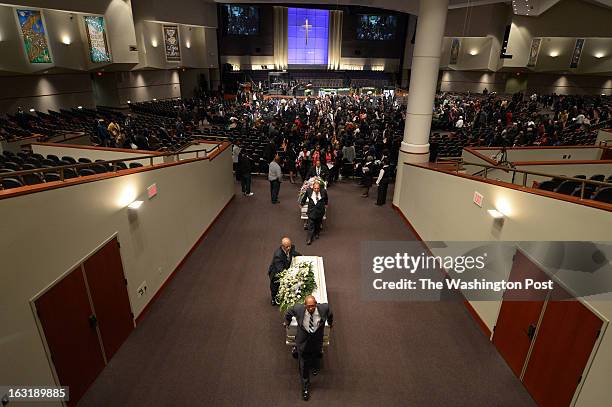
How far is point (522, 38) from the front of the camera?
79.8 ft

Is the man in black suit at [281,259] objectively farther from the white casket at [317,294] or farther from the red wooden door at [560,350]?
the red wooden door at [560,350]

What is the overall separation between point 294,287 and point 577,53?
97.9 feet

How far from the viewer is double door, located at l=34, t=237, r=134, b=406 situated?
3662 millimetres

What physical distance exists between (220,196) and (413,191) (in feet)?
15.9

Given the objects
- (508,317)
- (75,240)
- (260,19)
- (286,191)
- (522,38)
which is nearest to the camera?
(75,240)

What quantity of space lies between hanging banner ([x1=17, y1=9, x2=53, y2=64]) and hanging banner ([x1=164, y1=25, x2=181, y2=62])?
8835 millimetres

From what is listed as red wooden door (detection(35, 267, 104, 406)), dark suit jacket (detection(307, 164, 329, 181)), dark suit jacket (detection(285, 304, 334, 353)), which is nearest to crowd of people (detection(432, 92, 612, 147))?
dark suit jacket (detection(307, 164, 329, 181))

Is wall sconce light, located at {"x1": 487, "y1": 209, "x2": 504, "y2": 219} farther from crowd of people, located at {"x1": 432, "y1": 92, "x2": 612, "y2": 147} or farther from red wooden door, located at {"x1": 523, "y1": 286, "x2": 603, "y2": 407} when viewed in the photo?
crowd of people, located at {"x1": 432, "y1": 92, "x2": 612, "y2": 147}

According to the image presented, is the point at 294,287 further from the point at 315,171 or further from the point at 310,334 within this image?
the point at 315,171

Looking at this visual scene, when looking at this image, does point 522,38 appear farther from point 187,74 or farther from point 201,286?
point 201,286

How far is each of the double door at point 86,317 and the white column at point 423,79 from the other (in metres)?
7.15

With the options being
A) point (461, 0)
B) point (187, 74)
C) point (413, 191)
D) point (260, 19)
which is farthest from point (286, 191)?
point (260, 19)

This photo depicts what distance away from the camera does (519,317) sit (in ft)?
14.7

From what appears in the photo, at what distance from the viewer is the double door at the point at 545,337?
11.7ft
